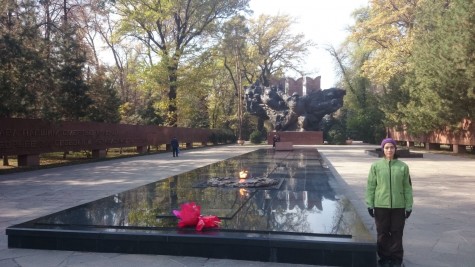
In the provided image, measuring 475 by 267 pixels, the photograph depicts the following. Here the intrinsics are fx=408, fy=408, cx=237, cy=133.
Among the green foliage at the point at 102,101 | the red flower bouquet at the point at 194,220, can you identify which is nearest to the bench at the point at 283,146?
the green foliage at the point at 102,101

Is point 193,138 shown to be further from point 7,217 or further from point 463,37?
point 7,217

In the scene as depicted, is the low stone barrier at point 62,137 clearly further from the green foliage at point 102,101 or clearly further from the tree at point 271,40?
the tree at point 271,40

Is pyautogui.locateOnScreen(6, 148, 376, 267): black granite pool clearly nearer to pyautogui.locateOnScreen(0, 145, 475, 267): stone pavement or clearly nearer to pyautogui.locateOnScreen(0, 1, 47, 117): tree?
pyautogui.locateOnScreen(0, 145, 475, 267): stone pavement

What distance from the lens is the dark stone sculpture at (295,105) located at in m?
43.2

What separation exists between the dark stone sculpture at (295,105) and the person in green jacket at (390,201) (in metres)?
39.1

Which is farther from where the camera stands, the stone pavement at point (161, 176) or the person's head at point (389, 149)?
the stone pavement at point (161, 176)

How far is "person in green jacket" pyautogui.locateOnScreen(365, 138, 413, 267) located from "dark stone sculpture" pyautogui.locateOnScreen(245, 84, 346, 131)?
1539 inches

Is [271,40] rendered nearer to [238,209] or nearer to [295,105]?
[295,105]

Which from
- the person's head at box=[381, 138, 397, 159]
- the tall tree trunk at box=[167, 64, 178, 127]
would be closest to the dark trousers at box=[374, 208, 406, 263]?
the person's head at box=[381, 138, 397, 159]

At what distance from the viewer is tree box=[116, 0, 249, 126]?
31891 mm

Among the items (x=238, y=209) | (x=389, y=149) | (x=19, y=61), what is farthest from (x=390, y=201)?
(x=19, y=61)

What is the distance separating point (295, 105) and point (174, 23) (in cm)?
1525

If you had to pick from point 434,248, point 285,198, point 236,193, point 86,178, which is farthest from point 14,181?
point 434,248

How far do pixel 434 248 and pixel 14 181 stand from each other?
469 inches
